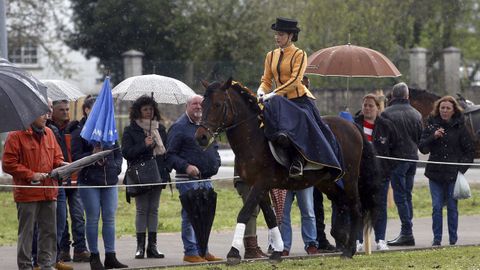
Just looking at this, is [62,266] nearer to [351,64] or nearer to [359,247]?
[359,247]

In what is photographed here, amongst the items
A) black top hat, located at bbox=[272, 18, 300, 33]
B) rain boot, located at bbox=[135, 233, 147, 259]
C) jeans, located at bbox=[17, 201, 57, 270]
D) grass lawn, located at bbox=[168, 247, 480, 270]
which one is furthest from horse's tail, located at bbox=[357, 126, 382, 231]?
jeans, located at bbox=[17, 201, 57, 270]

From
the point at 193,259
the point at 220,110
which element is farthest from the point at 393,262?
the point at 220,110

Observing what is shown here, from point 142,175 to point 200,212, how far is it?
85cm

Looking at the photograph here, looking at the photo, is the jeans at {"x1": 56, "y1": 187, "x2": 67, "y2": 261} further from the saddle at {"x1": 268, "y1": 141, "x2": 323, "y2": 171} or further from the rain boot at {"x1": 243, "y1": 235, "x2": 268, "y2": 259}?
the saddle at {"x1": 268, "y1": 141, "x2": 323, "y2": 171}

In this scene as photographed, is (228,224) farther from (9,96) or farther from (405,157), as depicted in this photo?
(9,96)

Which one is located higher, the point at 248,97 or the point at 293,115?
the point at 248,97

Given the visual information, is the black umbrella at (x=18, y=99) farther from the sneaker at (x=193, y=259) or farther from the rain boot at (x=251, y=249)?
the rain boot at (x=251, y=249)

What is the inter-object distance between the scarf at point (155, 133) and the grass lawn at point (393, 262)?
1.80m

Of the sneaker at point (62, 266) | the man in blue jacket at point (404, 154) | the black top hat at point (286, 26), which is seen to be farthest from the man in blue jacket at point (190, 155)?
Result: the man in blue jacket at point (404, 154)

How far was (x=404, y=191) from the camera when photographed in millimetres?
16516

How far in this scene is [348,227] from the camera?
580 inches

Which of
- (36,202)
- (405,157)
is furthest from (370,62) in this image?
(36,202)

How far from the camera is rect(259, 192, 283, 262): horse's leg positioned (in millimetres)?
13562

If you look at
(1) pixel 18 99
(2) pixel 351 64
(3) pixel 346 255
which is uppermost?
(2) pixel 351 64
